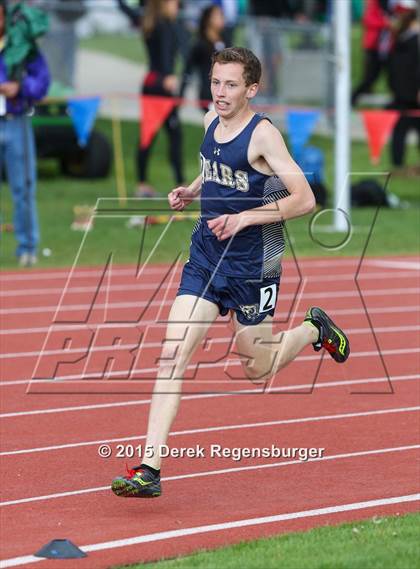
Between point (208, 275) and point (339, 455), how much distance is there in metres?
1.25

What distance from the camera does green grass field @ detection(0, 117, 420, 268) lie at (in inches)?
575

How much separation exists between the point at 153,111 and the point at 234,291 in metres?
11.1

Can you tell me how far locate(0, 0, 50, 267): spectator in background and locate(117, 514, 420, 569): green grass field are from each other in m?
7.85

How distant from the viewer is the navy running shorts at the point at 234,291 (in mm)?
6770

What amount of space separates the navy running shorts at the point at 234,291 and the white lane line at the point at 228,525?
103cm

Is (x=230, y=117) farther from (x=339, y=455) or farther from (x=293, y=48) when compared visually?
(x=293, y=48)

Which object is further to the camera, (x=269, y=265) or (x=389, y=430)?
(x=389, y=430)

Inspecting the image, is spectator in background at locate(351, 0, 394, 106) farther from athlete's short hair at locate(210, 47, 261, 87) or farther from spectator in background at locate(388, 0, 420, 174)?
athlete's short hair at locate(210, 47, 261, 87)

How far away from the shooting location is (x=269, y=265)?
22.5ft

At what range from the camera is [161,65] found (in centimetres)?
1769

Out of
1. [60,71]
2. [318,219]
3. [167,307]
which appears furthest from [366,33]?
[167,307]

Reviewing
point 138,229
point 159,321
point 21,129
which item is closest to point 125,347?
point 159,321

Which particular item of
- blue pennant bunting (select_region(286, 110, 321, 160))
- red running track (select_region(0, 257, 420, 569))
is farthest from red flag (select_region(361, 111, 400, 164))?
red running track (select_region(0, 257, 420, 569))

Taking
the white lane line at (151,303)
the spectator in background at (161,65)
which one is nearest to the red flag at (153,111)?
the spectator in background at (161,65)
